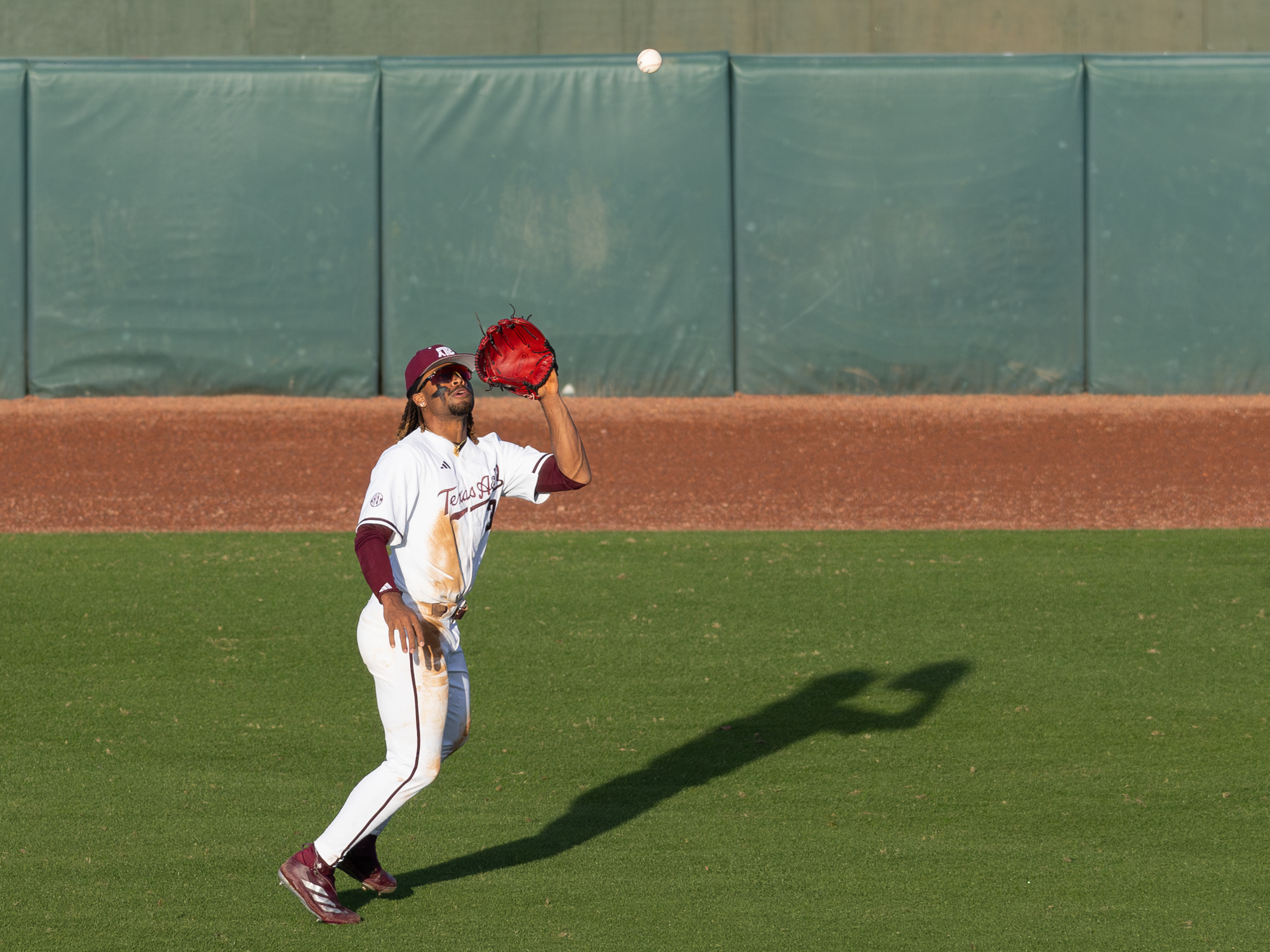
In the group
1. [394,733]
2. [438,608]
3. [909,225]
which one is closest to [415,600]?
[438,608]

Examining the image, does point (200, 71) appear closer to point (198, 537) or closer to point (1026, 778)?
point (198, 537)

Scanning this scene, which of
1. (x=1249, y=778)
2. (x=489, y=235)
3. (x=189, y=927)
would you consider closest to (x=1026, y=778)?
Result: (x=1249, y=778)

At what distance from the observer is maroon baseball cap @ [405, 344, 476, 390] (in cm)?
395

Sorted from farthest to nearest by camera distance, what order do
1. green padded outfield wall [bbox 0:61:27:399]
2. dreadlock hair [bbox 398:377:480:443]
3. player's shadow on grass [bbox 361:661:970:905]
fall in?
green padded outfield wall [bbox 0:61:27:399] → player's shadow on grass [bbox 361:661:970:905] → dreadlock hair [bbox 398:377:480:443]

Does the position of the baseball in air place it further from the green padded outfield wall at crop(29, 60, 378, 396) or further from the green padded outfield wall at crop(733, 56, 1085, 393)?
the green padded outfield wall at crop(29, 60, 378, 396)

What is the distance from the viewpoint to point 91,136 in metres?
13.4

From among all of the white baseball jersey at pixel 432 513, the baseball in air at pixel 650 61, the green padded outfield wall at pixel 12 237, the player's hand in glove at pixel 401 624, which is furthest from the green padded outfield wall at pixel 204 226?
the player's hand in glove at pixel 401 624

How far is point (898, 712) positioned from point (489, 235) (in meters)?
8.76

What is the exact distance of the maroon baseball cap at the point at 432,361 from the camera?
3945mm

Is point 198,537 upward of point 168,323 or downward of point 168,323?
downward

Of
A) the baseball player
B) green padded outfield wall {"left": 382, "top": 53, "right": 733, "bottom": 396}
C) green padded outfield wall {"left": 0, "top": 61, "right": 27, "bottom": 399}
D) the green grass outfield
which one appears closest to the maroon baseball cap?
the baseball player

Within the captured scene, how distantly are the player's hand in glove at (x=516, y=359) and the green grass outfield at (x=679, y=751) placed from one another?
4.99 feet

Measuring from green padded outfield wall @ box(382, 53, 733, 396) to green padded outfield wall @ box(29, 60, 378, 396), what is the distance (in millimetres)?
420

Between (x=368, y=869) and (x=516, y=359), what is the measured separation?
156cm
